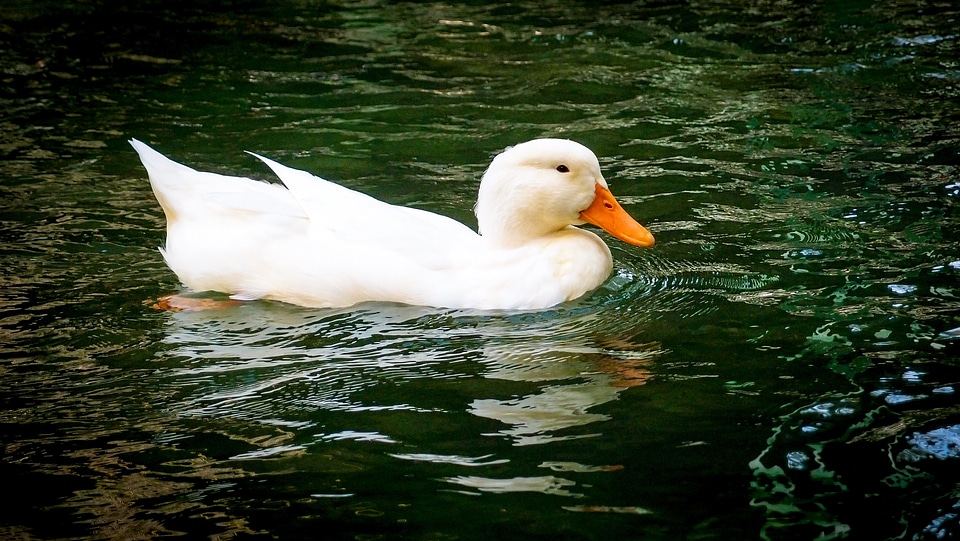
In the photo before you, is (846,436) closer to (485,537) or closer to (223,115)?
(485,537)

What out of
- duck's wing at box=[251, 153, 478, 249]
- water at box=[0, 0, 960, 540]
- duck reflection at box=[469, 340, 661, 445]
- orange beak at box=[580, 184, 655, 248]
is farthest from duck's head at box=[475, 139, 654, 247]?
duck reflection at box=[469, 340, 661, 445]

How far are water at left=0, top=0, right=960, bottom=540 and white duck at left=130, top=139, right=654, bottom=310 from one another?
136 millimetres

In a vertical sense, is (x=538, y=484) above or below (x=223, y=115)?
below

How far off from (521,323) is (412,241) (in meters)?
0.70

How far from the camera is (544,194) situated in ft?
18.0

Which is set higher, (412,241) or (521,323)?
(412,241)

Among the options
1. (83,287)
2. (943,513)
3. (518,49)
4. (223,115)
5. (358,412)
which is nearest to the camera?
(943,513)

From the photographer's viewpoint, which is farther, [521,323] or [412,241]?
[412,241]

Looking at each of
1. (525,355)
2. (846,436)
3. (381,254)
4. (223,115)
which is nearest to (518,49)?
(223,115)

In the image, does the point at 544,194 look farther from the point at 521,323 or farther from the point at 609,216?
the point at 521,323

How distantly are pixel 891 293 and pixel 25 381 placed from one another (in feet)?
12.4

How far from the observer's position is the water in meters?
3.63

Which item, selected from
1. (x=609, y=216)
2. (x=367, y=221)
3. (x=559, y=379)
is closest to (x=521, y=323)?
(x=559, y=379)

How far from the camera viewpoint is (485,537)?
341 cm
